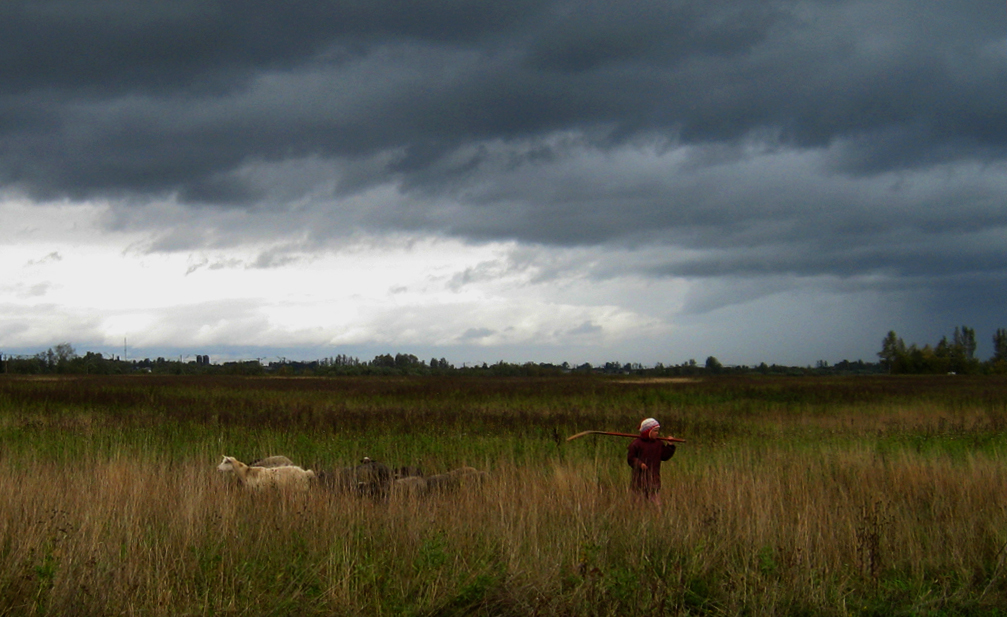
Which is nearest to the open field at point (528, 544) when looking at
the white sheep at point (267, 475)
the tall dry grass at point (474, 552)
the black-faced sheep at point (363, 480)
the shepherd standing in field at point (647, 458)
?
the tall dry grass at point (474, 552)

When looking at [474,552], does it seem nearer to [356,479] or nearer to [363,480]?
[356,479]

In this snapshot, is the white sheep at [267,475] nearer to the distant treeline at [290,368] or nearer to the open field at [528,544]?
the open field at [528,544]

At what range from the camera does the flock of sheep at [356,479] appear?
8.22m

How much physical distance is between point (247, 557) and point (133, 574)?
82 cm

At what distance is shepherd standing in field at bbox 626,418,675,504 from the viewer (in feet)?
25.4

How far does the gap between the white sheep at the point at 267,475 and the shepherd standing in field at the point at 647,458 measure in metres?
3.51

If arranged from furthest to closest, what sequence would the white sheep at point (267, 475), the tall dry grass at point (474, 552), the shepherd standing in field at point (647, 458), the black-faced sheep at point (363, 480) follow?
the white sheep at point (267, 475)
the black-faced sheep at point (363, 480)
the shepherd standing in field at point (647, 458)
the tall dry grass at point (474, 552)

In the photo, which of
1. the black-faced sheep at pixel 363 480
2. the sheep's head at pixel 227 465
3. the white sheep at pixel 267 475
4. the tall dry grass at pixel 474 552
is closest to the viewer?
the tall dry grass at pixel 474 552

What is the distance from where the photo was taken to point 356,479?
9.10 metres

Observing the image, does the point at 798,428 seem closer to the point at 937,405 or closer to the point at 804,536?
the point at 937,405

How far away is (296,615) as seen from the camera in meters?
4.79

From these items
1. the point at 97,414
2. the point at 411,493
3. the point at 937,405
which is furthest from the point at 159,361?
the point at 411,493

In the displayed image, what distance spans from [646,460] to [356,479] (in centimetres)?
344

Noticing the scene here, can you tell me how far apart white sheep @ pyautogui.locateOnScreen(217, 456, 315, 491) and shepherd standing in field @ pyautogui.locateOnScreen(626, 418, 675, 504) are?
3.51m
